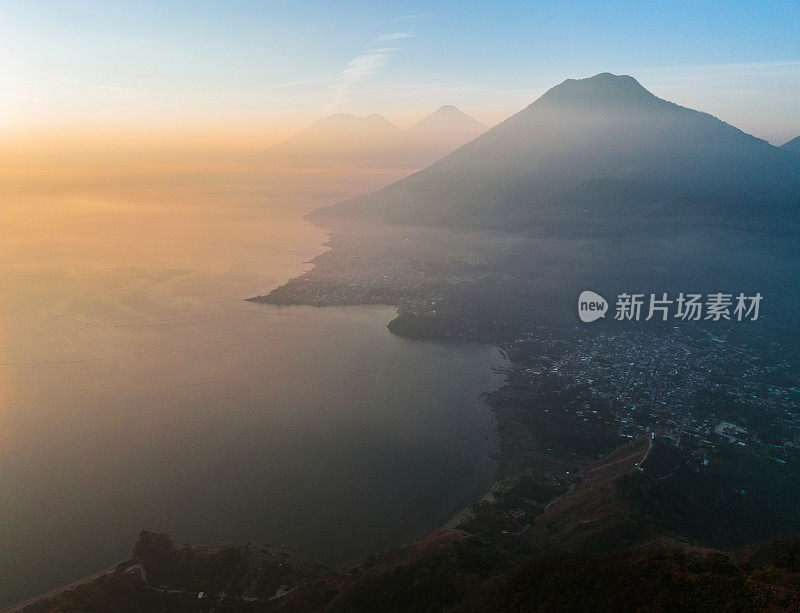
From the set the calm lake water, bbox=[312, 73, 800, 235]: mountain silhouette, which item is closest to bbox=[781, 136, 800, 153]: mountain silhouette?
bbox=[312, 73, 800, 235]: mountain silhouette

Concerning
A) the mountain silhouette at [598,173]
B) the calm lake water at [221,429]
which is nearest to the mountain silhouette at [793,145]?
the mountain silhouette at [598,173]

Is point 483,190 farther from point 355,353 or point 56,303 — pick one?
point 56,303

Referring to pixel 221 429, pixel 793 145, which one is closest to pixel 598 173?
pixel 793 145

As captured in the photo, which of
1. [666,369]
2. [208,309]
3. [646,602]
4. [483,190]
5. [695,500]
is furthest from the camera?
[483,190]

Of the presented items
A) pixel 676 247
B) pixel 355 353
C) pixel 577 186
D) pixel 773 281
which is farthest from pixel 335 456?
pixel 577 186

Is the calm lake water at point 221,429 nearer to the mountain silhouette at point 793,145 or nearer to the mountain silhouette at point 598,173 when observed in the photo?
the mountain silhouette at point 598,173

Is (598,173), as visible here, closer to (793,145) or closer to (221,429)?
(793,145)
